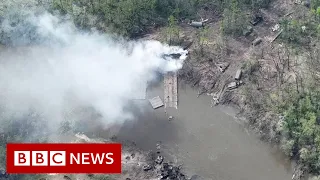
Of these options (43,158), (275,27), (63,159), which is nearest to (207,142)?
(63,159)

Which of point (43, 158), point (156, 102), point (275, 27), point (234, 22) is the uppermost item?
point (234, 22)

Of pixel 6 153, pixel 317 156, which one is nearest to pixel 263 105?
pixel 317 156

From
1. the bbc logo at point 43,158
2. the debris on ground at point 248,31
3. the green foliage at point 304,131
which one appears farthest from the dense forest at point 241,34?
the bbc logo at point 43,158

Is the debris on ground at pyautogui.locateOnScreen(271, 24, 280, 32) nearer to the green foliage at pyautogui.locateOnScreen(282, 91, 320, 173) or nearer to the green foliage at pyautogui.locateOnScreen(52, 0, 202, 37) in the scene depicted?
the green foliage at pyautogui.locateOnScreen(52, 0, 202, 37)

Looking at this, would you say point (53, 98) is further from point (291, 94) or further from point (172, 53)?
point (291, 94)

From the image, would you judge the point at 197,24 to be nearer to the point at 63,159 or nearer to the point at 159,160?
the point at 159,160

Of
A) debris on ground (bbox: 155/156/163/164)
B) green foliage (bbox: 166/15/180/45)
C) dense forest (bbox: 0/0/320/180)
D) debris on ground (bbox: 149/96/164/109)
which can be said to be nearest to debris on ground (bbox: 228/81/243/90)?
dense forest (bbox: 0/0/320/180)

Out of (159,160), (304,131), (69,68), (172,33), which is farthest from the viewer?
(172,33)
